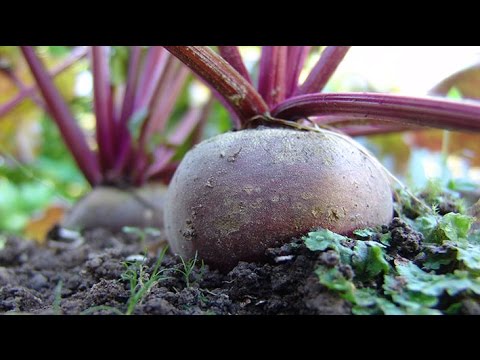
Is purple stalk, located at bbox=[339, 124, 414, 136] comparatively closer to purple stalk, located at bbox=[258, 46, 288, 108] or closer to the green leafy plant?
purple stalk, located at bbox=[258, 46, 288, 108]

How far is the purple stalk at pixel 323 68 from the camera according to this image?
4.34ft

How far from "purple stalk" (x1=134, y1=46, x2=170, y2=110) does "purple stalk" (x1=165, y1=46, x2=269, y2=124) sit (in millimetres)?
1241

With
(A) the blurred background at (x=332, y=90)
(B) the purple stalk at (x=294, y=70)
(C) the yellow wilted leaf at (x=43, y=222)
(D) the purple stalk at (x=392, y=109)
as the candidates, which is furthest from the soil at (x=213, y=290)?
(C) the yellow wilted leaf at (x=43, y=222)

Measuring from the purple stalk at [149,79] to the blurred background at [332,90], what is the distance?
6.1 inches

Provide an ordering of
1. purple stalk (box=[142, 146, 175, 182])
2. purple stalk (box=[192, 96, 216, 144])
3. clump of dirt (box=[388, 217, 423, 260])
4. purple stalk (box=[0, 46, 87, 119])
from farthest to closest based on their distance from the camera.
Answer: purple stalk (box=[0, 46, 87, 119])
purple stalk (box=[192, 96, 216, 144])
purple stalk (box=[142, 146, 175, 182])
clump of dirt (box=[388, 217, 423, 260])

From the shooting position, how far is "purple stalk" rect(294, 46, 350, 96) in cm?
132

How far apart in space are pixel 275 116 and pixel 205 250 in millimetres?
446

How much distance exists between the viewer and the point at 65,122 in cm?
223

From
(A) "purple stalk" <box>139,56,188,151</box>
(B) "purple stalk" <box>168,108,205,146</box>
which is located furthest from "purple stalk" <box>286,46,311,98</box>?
(B) "purple stalk" <box>168,108,205,146</box>

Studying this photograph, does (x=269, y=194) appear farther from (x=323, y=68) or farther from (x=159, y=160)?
(x=159, y=160)

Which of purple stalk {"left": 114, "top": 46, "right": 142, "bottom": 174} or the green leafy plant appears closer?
the green leafy plant

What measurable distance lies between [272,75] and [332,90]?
1.08m
